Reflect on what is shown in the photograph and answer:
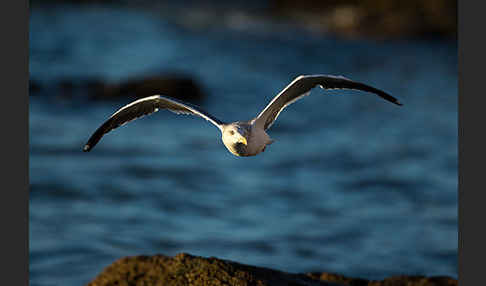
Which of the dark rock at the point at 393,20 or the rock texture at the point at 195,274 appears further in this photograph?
the dark rock at the point at 393,20

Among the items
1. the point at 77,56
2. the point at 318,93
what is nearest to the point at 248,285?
the point at 318,93

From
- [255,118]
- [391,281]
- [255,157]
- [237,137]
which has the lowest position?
[391,281]

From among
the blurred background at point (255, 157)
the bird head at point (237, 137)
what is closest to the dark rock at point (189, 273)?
the bird head at point (237, 137)

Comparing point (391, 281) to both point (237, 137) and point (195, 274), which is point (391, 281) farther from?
point (237, 137)

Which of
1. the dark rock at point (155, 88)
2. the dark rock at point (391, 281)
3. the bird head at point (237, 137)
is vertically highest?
the dark rock at point (155, 88)

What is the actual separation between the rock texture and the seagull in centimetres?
98

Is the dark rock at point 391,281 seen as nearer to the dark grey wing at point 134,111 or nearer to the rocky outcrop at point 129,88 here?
the dark grey wing at point 134,111

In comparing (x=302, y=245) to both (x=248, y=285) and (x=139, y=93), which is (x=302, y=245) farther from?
(x=139, y=93)

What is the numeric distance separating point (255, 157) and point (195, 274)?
9635 mm

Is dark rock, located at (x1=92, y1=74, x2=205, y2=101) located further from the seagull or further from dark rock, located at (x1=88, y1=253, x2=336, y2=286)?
dark rock, located at (x1=88, y1=253, x2=336, y2=286)

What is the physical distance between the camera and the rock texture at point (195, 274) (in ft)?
19.3

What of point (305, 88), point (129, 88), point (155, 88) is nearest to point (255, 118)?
point (305, 88)

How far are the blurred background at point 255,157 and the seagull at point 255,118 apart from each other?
3310 millimetres

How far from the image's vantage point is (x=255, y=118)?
634cm
